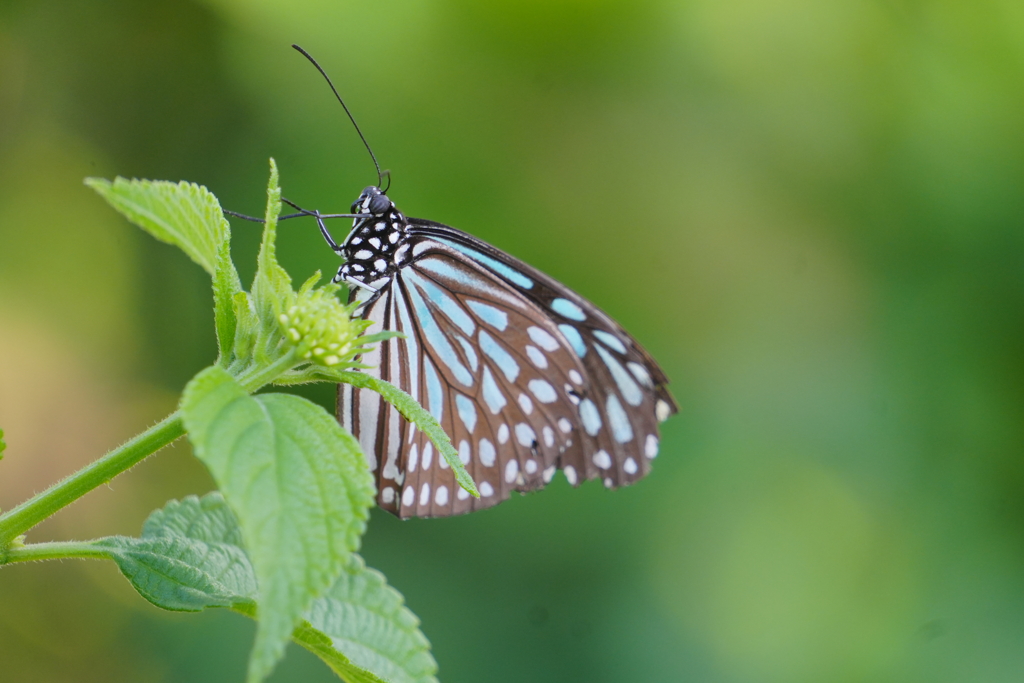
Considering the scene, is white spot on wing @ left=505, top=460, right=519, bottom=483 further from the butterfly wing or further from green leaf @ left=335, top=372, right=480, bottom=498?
green leaf @ left=335, top=372, right=480, bottom=498

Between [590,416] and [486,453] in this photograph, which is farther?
[590,416]

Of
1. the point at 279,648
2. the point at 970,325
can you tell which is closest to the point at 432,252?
the point at 279,648

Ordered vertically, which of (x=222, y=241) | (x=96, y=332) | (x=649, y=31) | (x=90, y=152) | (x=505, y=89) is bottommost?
(x=222, y=241)

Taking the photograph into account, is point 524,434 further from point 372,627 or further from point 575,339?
point 372,627

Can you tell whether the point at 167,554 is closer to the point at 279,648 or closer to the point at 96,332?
the point at 279,648

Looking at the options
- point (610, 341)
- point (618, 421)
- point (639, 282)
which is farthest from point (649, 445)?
point (639, 282)

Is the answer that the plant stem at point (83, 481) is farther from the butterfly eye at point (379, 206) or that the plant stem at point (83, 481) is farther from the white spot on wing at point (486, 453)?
the white spot on wing at point (486, 453)
